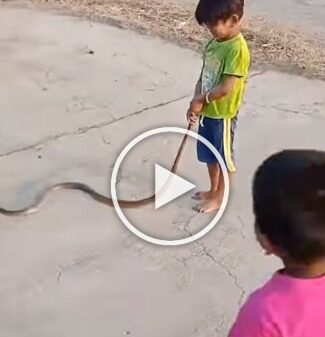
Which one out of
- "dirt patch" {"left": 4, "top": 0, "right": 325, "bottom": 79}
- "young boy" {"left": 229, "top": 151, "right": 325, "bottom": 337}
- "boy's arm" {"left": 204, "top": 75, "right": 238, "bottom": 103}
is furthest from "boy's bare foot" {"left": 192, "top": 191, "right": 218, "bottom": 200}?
"young boy" {"left": 229, "top": 151, "right": 325, "bottom": 337}

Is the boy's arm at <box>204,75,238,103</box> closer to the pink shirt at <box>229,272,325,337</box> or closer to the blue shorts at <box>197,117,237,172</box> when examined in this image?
the blue shorts at <box>197,117,237,172</box>

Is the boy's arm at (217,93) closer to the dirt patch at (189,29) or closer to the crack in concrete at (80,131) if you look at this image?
the crack in concrete at (80,131)

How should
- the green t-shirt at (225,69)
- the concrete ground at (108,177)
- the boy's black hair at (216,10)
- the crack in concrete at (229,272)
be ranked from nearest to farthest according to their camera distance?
the concrete ground at (108,177)
the crack in concrete at (229,272)
the boy's black hair at (216,10)
the green t-shirt at (225,69)

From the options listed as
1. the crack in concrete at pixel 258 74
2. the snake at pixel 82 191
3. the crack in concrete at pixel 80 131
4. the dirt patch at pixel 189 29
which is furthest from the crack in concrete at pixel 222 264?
the dirt patch at pixel 189 29

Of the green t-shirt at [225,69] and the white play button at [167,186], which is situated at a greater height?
the green t-shirt at [225,69]

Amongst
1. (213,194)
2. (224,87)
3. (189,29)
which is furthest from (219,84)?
(189,29)

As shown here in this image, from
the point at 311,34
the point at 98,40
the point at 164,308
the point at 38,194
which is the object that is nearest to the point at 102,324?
the point at 164,308

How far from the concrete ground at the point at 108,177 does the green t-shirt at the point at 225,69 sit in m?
0.49

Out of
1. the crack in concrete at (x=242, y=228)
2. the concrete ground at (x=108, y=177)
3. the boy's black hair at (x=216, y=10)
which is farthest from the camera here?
the crack in concrete at (x=242, y=228)

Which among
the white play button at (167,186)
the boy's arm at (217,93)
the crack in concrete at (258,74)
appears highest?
the boy's arm at (217,93)

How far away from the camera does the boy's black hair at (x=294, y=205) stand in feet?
5.94

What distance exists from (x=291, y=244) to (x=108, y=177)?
289cm

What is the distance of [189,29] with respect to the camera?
283 inches

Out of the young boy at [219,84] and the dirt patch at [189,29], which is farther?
the dirt patch at [189,29]
